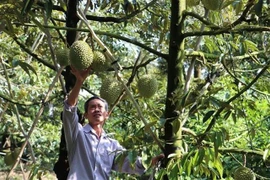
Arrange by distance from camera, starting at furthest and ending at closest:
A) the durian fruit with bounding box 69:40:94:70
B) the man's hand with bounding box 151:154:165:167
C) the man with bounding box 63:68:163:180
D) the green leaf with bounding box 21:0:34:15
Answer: the man with bounding box 63:68:163:180, the man's hand with bounding box 151:154:165:167, the durian fruit with bounding box 69:40:94:70, the green leaf with bounding box 21:0:34:15

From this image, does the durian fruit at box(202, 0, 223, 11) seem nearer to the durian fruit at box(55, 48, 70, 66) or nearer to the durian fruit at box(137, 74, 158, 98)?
the durian fruit at box(137, 74, 158, 98)

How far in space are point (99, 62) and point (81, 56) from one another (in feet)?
0.28

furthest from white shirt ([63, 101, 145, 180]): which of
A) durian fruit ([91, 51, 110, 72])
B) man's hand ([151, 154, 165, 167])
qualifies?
durian fruit ([91, 51, 110, 72])

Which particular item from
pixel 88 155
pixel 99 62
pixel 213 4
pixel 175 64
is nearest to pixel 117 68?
pixel 99 62

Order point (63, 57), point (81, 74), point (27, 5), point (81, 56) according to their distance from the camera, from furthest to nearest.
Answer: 1. point (63, 57)
2. point (81, 74)
3. point (81, 56)
4. point (27, 5)

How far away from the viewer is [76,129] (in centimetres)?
148

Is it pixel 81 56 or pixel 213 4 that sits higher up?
pixel 213 4

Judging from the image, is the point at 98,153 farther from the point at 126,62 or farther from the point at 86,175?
the point at 126,62

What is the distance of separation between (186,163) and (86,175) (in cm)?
54

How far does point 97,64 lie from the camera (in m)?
1.21

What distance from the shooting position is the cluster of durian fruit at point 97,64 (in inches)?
44.7

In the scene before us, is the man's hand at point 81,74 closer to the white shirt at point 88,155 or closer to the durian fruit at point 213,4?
the white shirt at point 88,155

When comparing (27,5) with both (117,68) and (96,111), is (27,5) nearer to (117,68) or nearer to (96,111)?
(117,68)

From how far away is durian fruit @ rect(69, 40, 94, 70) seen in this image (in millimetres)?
1125
